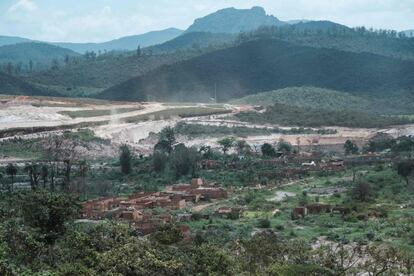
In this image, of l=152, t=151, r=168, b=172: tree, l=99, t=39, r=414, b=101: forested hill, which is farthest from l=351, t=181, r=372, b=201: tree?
l=99, t=39, r=414, b=101: forested hill

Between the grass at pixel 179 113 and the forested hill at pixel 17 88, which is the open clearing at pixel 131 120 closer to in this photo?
the grass at pixel 179 113

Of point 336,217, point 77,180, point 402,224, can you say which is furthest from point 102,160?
point 402,224

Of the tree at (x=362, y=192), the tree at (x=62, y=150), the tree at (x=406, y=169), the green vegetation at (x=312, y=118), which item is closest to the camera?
the tree at (x=362, y=192)

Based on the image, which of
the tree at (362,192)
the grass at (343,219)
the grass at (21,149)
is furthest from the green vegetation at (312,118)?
the tree at (362,192)

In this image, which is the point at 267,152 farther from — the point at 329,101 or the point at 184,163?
the point at 329,101

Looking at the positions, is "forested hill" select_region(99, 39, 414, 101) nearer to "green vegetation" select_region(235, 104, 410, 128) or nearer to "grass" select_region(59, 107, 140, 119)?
"grass" select_region(59, 107, 140, 119)

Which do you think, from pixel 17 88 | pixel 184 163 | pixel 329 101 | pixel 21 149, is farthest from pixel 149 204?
pixel 17 88

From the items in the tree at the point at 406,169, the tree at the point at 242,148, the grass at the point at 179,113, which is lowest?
the tree at the point at 242,148
